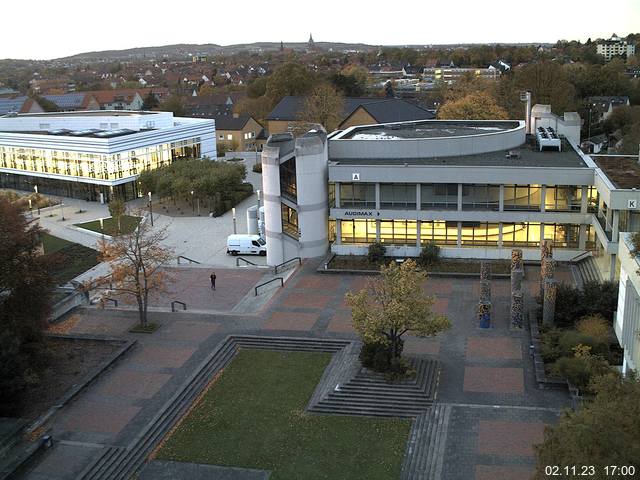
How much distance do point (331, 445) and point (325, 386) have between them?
12.9ft

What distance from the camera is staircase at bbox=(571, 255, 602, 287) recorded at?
36691mm

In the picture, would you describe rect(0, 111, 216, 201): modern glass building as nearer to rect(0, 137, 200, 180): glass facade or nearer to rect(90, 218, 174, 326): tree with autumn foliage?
rect(0, 137, 200, 180): glass facade

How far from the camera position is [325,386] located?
1067 inches

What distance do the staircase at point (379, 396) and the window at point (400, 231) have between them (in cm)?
1620

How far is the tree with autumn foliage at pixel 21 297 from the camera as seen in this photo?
1017 inches

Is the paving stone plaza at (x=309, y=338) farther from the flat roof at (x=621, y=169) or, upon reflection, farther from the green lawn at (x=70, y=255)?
the green lawn at (x=70, y=255)

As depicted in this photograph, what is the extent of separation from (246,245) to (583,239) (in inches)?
845

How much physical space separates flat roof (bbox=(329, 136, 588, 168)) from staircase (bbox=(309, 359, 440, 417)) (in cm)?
1859

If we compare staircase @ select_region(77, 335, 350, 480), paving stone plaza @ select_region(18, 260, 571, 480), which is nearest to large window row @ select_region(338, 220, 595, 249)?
paving stone plaza @ select_region(18, 260, 571, 480)

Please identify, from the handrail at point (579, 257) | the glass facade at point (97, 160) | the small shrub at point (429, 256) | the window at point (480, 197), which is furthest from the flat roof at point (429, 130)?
the glass facade at point (97, 160)

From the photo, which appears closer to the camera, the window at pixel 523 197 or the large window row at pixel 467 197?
the large window row at pixel 467 197

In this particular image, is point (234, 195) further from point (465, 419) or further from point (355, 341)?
point (465, 419)

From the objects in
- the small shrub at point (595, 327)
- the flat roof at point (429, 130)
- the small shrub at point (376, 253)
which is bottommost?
the small shrub at point (595, 327)

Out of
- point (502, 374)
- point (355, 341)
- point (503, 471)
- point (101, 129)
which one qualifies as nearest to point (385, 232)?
point (355, 341)
